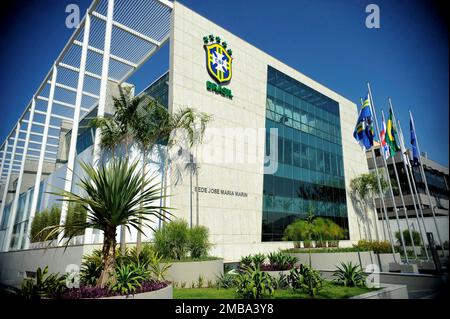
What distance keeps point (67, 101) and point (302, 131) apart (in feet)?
79.2

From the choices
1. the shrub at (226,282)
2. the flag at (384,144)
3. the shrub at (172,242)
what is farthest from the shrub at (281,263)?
the flag at (384,144)

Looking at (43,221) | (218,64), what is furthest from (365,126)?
(43,221)

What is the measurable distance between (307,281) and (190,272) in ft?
17.2

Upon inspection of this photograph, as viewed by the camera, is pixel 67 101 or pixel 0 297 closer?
pixel 0 297

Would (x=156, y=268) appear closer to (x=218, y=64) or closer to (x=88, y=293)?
(x=88, y=293)

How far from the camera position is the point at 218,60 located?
72.2 ft

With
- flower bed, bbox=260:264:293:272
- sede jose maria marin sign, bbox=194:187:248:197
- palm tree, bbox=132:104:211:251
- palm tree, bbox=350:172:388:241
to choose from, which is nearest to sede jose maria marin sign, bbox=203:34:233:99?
palm tree, bbox=132:104:211:251

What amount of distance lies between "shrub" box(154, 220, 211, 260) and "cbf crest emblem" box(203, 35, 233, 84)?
1212 centimetres

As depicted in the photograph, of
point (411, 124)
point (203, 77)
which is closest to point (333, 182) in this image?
point (411, 124)

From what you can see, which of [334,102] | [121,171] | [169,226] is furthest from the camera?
Result: [334,102]

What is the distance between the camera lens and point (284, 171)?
82.1 feet

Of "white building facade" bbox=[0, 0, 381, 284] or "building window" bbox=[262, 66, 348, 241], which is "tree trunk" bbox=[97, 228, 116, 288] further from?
"building window" bbox=[262, 66, 348, 241]

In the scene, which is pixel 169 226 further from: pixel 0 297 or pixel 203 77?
pixel 203 77

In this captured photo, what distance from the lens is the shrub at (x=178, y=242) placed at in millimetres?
14031
